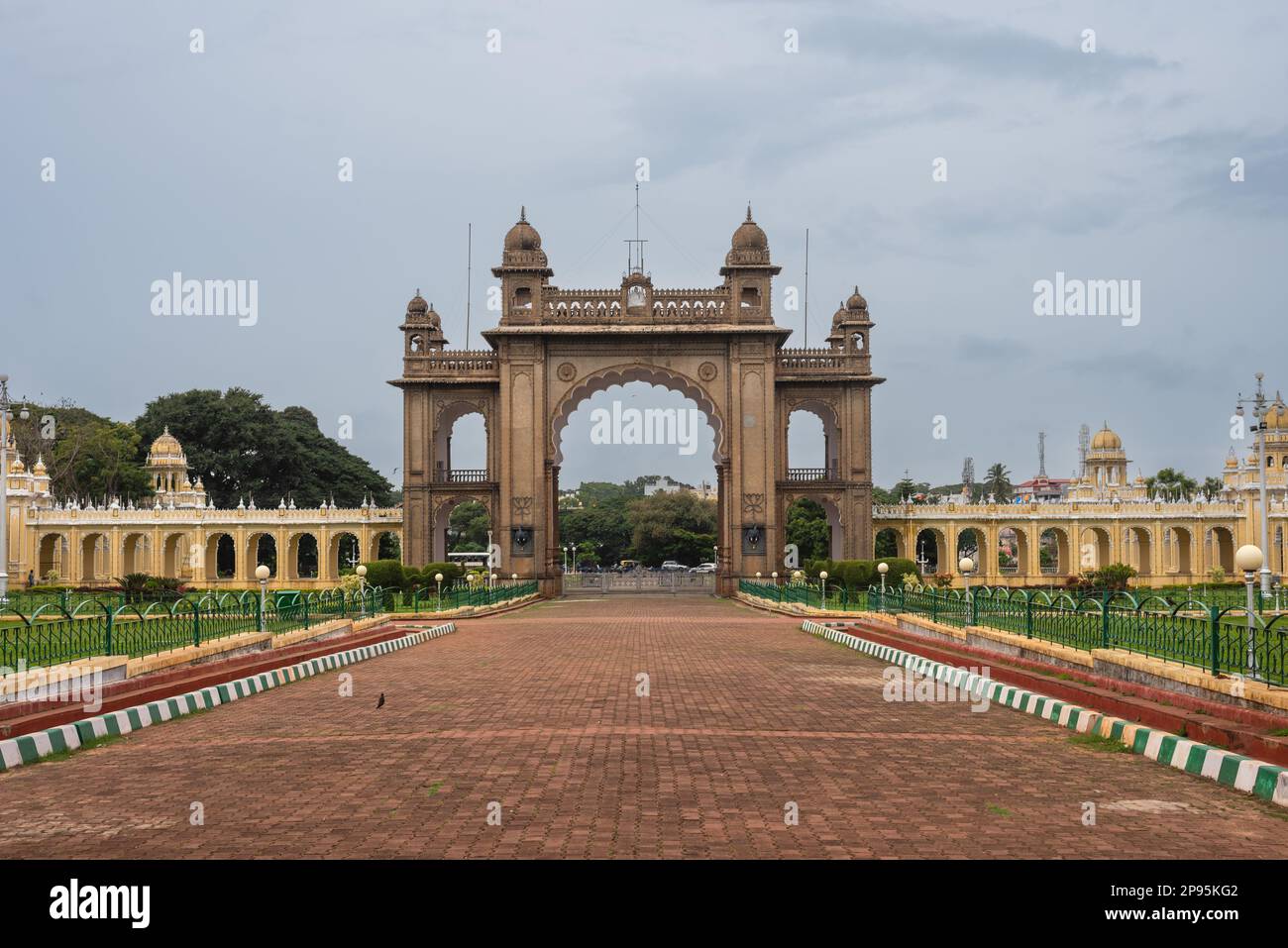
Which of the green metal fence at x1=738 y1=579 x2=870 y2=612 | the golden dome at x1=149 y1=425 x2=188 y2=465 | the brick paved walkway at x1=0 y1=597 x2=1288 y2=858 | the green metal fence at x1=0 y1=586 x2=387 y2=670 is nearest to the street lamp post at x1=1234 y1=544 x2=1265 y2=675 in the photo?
the brick paved walkway at x1=0 y1=597 x2=1288 y2=858

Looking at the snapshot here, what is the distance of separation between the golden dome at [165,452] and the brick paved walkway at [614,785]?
5411cm

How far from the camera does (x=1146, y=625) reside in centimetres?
1224

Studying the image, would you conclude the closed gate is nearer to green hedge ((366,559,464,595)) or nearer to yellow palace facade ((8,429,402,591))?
green hedge ((366,559,464,595))

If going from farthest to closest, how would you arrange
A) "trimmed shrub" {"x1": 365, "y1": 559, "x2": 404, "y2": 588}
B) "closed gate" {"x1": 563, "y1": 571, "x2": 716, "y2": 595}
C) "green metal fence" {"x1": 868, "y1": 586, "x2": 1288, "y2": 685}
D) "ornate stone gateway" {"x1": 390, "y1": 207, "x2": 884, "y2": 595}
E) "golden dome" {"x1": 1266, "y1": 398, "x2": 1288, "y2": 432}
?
1. "golden dome" {"x1": 1266, "y1": 398, "x2": 1288, "y2": 432}
2. "closed gate" {"x1": 563, "y1": 571, "x2": 716, "y2": 595}
3. "ornate stone gateway" {"x1": 390, "y1": 207, "x2": 884, "y2": 595}
4. "trimmed shrub" {"x1": 365, "y1": 559, "x2": 404, "y2": 588}
5. "green metal fence" {"x1": 868, "y1": 586, "x2": 1288, "y2": 685}

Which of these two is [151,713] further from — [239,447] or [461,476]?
[239,447]

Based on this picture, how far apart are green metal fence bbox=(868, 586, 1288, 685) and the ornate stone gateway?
1088 inches

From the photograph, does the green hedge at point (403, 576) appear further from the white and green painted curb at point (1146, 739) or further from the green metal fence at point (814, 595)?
the white and green painted curb at point (1146, 739)

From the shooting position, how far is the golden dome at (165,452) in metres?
63.8

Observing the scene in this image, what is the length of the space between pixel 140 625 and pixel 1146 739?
421 inches

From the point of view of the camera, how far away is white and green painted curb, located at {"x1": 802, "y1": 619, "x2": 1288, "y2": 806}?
774 cm

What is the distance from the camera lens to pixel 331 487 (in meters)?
72.9

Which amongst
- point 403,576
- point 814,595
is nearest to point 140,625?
point 814,595

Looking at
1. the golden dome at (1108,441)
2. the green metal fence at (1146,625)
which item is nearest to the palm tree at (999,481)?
the golden dome at (1108,441)
